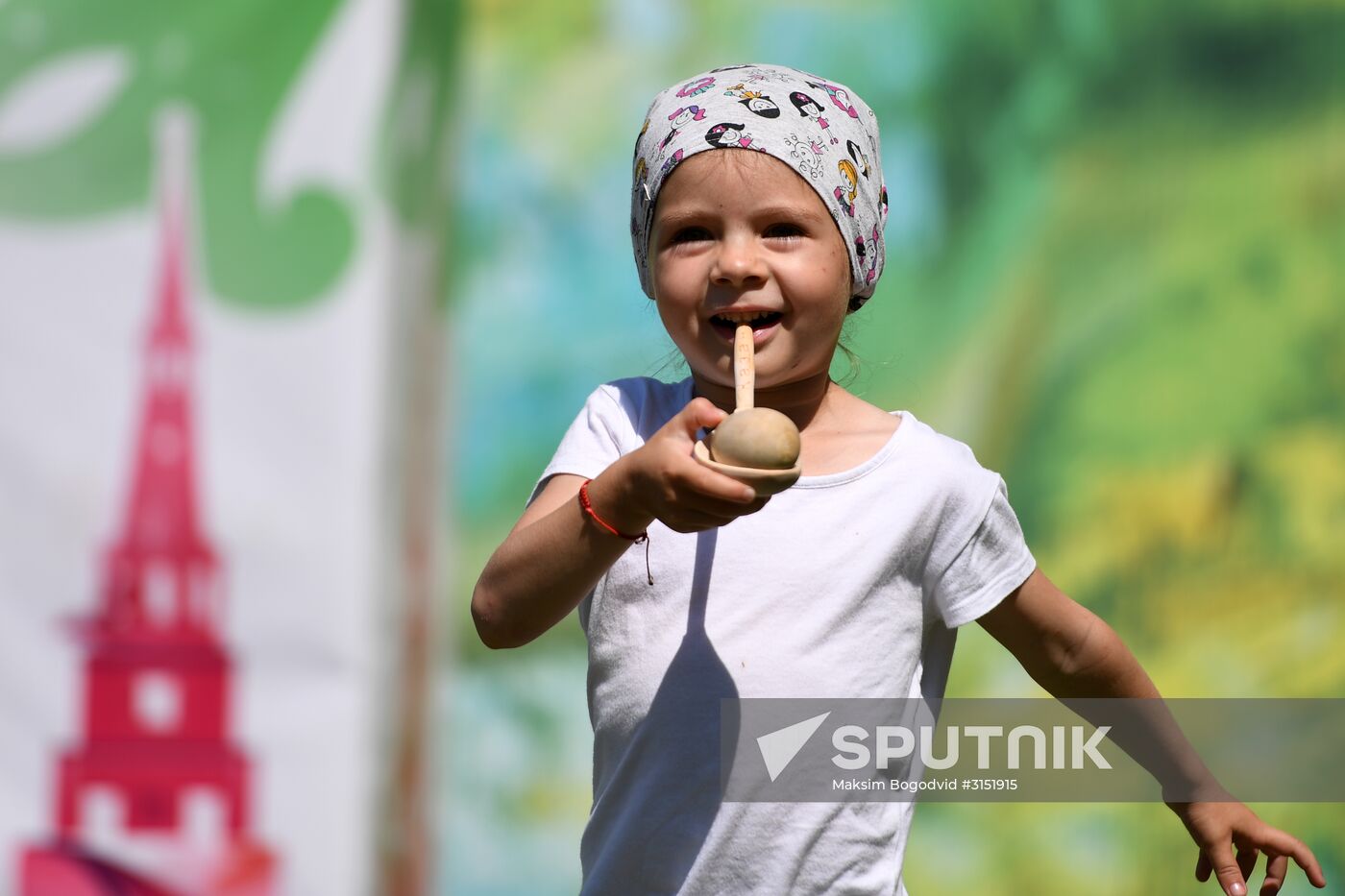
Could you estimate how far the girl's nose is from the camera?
1.02 m

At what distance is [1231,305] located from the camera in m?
2.04

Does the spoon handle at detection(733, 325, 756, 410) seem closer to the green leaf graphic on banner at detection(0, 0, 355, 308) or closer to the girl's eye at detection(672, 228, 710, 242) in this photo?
the girl's eye at detection(672, 228, 710, 242)

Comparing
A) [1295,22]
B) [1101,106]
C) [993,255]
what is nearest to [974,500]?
[993,255]

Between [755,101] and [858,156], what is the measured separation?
87 mm

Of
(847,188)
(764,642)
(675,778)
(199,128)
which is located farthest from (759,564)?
(199,128)

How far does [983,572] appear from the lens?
1110 mm

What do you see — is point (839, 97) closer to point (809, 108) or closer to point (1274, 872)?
point (809, 108)

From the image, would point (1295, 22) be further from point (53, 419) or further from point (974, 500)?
point (53, 419)

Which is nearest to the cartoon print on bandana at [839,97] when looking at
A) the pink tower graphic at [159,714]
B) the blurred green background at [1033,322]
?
the blurred green background at [1033,322]

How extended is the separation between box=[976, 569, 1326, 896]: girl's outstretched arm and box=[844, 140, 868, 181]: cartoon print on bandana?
0.32 meters

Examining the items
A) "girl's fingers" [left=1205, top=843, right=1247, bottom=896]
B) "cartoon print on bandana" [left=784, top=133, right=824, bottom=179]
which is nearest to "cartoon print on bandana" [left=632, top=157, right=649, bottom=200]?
"cartoon print on bandana" [left=784, top=133, right=824, bottom=179]

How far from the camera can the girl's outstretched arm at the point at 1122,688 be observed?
1158mm

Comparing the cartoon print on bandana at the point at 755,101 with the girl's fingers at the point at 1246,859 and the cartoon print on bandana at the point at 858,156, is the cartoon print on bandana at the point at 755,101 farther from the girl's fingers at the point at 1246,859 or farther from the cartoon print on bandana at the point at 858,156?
the girl's fingers at the point at 1246,859

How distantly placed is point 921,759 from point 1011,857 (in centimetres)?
97
